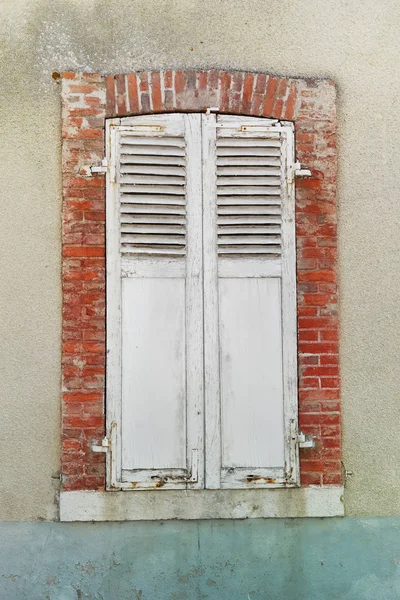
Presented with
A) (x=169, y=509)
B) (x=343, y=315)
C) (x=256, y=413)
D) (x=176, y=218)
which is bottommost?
(x=169, y=509)

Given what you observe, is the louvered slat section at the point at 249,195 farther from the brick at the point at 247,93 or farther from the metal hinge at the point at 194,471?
the metal hinge at the point at 194,471

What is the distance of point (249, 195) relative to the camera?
13.0 feet

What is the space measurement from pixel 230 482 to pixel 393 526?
3.25 ft

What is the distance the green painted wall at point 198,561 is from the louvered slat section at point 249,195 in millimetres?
1605

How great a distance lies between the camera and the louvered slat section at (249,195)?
3.94 metres

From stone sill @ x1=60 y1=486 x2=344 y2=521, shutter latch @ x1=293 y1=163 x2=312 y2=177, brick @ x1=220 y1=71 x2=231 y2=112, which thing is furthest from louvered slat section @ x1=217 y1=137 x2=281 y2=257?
stone sill @ x1=60 y1=486 x2=344 y2=521

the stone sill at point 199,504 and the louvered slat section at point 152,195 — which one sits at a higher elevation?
the louvered slat section at point 152,195

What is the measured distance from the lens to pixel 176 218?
3.93 m

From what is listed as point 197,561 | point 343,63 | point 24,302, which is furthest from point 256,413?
point 343,63

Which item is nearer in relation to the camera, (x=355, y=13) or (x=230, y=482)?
(x=230, y=482)

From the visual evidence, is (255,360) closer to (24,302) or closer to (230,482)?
(230,482)

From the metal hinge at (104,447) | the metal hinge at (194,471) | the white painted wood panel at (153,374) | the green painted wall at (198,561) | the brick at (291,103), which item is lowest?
the green painted wall at (198,561)

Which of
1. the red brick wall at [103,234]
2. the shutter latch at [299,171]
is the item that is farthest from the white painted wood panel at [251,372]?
the shutter latch at [299,171]

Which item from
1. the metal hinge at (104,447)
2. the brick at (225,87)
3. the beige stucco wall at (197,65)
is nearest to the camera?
the metal hinge at (104,447)
